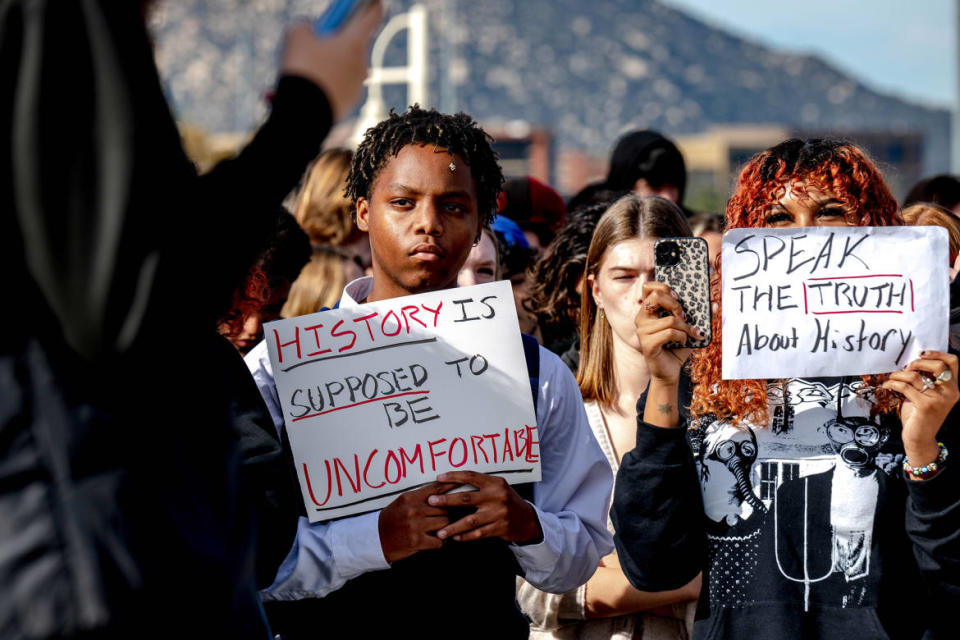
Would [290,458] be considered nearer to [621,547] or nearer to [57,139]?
[621,547]

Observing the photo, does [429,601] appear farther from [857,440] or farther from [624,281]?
[624,281]

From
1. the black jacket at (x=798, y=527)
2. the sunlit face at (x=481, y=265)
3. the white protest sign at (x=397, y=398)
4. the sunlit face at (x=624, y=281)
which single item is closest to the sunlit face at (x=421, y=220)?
the white protest sign at (x=397, y=398)

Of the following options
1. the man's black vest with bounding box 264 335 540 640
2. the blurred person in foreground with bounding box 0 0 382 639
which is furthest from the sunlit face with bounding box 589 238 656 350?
the blurred person in foreground with bounding box 0 0 382 639

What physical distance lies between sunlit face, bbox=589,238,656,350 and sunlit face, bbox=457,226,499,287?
0.62 meters

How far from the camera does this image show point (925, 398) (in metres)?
2.57

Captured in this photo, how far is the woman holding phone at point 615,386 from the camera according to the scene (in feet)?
11.5

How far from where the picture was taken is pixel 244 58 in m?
178

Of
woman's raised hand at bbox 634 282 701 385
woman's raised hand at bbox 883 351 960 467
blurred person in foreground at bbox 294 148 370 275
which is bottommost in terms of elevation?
woman's raised hand at bbox 883 351 960 467

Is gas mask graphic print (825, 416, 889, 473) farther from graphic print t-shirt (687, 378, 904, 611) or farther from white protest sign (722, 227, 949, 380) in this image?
white protest sign (722, 227, 949, 380)

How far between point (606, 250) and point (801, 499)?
1430 mm

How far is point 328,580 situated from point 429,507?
28 cm

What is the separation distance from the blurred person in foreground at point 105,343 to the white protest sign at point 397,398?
40.5 inches

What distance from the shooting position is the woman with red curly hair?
8.52 ft

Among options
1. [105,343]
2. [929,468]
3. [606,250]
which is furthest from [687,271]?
[105,343]
